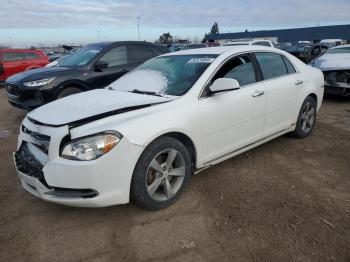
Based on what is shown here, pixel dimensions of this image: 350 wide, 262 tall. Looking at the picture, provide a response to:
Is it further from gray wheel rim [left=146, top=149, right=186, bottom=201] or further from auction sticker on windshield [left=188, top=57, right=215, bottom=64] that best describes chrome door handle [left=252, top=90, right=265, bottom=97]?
gray wheel rim [left=146, top=149, right=186, bottom=201]

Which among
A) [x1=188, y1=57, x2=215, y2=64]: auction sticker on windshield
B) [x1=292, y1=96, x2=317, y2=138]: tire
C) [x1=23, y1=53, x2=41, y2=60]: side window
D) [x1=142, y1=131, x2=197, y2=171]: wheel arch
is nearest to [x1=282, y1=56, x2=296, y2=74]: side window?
[x1=292, y1=96, x2=317, y2=138]: tire

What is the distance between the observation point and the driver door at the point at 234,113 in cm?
366

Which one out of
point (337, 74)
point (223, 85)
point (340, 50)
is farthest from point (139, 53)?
point (340, 50)

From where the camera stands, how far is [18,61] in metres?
13.8

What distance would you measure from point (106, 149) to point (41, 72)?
4701 millimetres

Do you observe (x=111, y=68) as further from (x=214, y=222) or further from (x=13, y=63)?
(x=13, y=63)

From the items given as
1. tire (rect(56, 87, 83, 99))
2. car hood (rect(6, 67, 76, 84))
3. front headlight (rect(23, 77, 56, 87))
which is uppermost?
car hood (rect(6, 67, 76, 84))

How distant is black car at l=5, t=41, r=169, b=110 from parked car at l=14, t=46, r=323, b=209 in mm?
2629

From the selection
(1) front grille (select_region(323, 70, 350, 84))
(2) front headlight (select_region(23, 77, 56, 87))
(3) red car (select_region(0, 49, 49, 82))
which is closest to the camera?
(2) front headlight (select_region(23, 77, 56, 87))

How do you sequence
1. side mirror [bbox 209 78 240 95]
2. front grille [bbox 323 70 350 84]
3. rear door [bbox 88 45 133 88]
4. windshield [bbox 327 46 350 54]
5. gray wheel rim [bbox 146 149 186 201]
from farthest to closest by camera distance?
windshield [bbox 327 46 350 54], front grille [bbox 323 70 350 84], rear door [bbox 88 45 133 88], side mirror [bbox 209 78 240 95], gray wheel rim [bbox 146 149 186 201]

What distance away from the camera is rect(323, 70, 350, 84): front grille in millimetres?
8203

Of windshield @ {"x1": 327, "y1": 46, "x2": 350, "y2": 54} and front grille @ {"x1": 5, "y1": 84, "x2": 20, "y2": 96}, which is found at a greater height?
windshield @ {"x1": 327, "y1": 46, "x2": 350, "y2": 54}

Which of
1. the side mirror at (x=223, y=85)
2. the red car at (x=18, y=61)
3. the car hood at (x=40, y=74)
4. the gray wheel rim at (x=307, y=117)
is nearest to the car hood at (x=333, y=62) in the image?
the gray wheel rim at (x=307, y=117)

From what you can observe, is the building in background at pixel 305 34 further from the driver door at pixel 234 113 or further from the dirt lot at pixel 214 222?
the dirt lot at pixel 214 222
